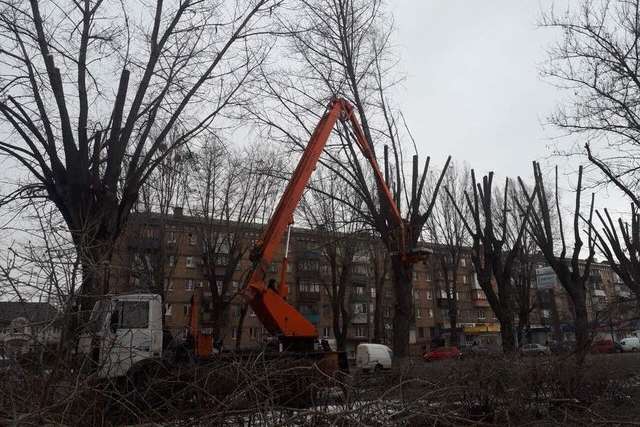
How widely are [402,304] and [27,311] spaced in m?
11.2

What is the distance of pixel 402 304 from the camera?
14977 mm

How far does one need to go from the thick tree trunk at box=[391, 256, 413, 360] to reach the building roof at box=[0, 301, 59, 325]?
11.0m

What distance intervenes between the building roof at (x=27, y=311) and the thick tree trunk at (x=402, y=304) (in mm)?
11000

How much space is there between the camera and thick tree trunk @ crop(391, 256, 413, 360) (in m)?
14.8

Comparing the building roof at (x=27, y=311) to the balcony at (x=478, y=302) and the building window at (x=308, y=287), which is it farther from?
the balcony at (x=478, y=302)

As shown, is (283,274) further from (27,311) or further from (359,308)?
(359,308)

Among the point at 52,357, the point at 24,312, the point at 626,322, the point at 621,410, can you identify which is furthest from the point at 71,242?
the point at 626,322

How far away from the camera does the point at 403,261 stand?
14594mm

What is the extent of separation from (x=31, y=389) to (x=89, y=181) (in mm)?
6907

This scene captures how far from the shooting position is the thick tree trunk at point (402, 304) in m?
14.8

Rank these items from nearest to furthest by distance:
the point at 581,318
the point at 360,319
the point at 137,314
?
the point at 137,314 < the point at 581,318 < the point at 360,319

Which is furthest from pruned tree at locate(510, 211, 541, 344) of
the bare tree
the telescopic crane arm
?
the telescopic crane arm

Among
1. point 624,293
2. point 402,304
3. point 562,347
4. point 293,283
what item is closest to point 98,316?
point 562,347

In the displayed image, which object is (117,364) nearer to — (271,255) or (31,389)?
(31,389)
